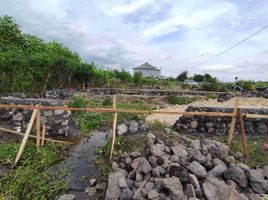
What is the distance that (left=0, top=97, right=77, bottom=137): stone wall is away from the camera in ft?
21.2

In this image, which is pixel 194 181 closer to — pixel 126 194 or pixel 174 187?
pixel 174 187

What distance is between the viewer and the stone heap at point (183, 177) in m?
3.70

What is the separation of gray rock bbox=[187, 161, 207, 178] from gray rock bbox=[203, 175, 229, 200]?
127 millimetres

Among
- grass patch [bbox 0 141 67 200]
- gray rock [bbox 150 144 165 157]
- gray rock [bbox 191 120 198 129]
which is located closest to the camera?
grass patch [bbox 0 141 67 200]

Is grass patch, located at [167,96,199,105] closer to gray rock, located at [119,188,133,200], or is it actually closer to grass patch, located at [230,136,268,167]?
grass patch, located at [230,136,268,167]

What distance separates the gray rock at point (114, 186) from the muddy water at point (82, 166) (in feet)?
1.72

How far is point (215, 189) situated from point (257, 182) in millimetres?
960

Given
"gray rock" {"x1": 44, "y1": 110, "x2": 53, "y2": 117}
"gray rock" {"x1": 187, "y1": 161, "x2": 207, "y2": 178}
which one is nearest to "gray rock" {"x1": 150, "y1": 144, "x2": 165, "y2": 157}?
"gray rock" {"x1": 187, "y1": 161, "x2": 207, "y2": 178}

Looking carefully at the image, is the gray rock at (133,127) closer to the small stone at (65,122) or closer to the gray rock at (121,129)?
the gray rock at (121,129)

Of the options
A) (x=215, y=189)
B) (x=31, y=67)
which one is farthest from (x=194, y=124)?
(x=31, y=67)

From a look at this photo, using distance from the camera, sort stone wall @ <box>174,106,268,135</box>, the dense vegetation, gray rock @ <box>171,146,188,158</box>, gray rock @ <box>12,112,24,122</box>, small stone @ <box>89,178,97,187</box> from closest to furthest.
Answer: small stone @ <box>89,178,97,187</box> < gray rock @ <box>171,146,188,158</box> < gray rock @ <box>12,112,24,122</box> < stone wall @ <box>174,106,268,135</box> < the dense vegetation

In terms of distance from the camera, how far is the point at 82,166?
510cm

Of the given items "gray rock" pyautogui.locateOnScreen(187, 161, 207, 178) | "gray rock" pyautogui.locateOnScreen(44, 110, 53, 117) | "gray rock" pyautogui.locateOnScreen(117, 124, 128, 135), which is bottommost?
"gray rock" pyautogui.locateOnScreen(187, 161, 207, 178)

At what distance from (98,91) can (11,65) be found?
8.84 metres
